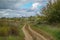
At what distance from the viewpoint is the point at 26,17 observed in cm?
246

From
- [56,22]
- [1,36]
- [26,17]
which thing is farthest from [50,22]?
[1,36]

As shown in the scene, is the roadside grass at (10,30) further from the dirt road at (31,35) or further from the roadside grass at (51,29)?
the roadside grass at (51,29)

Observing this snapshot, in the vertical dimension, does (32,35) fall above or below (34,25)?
below

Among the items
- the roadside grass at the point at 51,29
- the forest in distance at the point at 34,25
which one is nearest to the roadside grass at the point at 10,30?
the forest in distance at the point at 34,25

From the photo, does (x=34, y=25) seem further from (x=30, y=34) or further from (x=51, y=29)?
(x=51, y=29)

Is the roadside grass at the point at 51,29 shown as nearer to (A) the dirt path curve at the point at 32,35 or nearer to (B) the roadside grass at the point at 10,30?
(A) the dirt path curve at the point at 32,35

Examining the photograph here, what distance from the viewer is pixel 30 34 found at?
2.39 metres

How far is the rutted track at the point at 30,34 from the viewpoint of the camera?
2.34 meters

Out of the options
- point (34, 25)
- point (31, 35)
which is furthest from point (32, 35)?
point (34, 25)

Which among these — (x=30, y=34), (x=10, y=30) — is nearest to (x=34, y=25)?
(x=30, y=34)

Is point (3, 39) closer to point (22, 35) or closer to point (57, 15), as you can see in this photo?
Answer: point (22, 35)

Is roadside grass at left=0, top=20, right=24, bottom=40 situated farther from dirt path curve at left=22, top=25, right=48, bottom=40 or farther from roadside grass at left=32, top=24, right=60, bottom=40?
roadside grass at left=32, top=24, right=60, bottom=40

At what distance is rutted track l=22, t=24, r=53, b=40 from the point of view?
2342mm

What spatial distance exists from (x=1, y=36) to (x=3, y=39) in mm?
75
